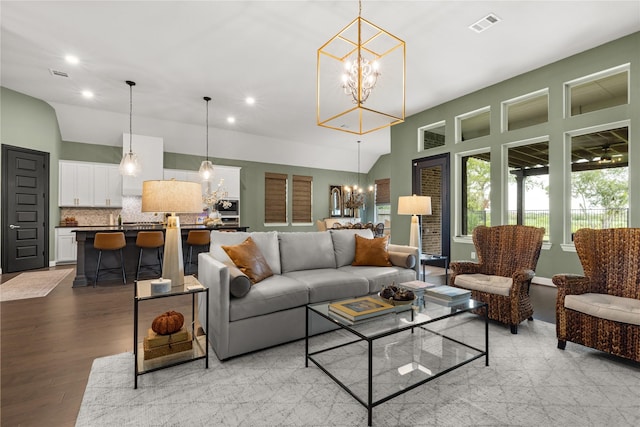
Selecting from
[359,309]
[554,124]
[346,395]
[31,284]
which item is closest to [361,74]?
[359,309]

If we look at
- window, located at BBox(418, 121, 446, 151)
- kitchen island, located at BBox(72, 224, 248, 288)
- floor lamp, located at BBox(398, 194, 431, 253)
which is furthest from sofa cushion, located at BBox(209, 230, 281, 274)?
window, located at BBox(418, 121, 446, 151)

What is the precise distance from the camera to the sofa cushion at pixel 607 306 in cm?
215

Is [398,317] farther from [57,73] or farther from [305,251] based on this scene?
[57,73]

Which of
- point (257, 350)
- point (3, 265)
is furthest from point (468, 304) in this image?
point (3, 265)

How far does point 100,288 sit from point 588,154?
24.6 feet

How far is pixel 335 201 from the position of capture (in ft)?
36.8

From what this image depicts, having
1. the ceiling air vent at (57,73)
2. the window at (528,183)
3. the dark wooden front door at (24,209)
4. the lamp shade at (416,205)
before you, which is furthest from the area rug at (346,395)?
the dark wooden front door at (24,209)

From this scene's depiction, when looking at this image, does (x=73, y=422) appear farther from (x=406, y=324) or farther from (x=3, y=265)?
(x=3, y=265)

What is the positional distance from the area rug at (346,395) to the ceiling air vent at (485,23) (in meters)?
3.45

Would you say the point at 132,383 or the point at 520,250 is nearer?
the point at 132,383

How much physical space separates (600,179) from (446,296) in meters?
3.90

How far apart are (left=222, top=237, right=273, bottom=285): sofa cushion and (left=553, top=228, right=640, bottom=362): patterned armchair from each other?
2.43 meters

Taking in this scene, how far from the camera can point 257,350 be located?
2.47 m

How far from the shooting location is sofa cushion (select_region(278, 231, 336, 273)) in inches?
130
